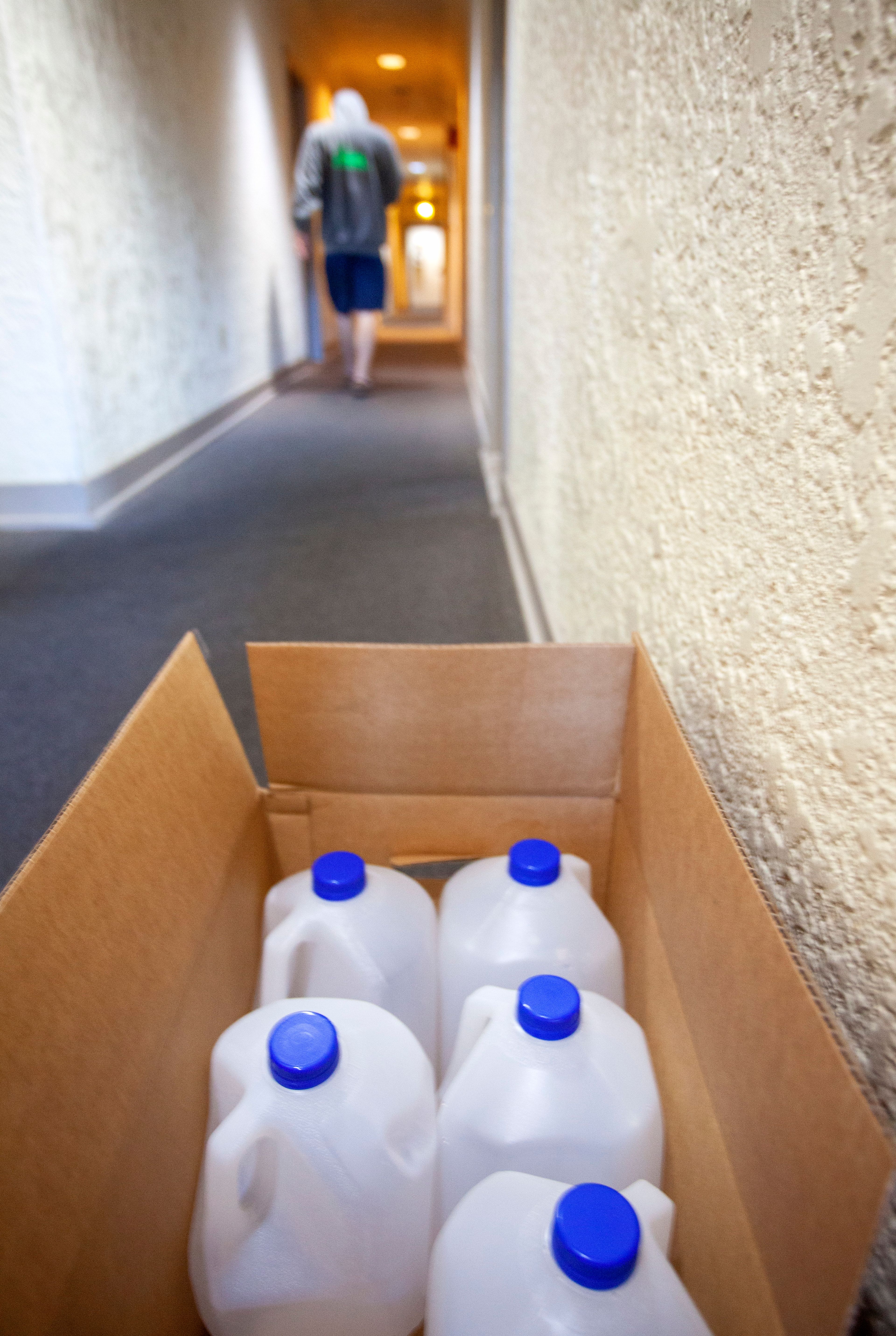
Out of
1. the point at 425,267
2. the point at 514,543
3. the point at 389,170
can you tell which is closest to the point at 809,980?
the point at 514,543

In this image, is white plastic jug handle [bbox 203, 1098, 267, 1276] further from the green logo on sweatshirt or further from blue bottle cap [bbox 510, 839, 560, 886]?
the green logo on sweatshirt

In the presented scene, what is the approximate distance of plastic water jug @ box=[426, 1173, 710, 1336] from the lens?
341 mm

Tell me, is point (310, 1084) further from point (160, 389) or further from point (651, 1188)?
point (160, 389)

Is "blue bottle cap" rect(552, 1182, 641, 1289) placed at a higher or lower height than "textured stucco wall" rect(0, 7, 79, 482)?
lower

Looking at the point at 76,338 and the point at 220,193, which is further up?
the point at 220,193

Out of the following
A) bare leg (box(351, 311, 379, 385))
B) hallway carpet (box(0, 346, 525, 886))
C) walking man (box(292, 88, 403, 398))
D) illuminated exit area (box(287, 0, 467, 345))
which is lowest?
hallway carpet (box(0, 346, 525, 886))

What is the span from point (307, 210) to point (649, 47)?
4005mm

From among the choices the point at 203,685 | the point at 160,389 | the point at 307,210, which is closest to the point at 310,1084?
the point at 203,685

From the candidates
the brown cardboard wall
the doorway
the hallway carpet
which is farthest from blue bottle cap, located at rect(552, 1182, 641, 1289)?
the doorway

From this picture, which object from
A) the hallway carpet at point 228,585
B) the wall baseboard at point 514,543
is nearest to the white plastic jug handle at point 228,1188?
the wall baseboard at point 514,543

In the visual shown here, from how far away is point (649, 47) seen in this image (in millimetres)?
639

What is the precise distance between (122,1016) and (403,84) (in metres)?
8.86

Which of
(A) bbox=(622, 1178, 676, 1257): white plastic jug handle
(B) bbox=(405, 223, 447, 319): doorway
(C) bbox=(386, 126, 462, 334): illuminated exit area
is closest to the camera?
(A) bbox=(622, 1178, 676, 1257): white plastic jug handle

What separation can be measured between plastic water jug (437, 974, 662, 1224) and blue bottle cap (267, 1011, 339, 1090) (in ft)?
0.33
